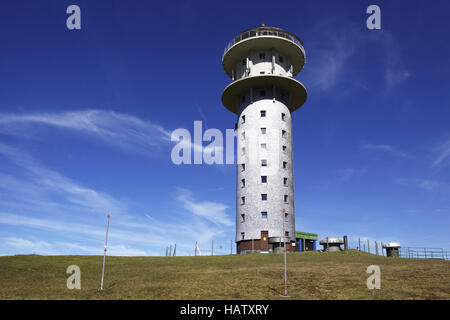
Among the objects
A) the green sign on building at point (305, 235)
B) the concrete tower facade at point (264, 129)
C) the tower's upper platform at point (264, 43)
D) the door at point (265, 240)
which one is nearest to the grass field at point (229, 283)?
the door at point (265, 240)

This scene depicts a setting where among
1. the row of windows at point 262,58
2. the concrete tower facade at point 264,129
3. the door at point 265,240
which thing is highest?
the row of windows at point 262,58

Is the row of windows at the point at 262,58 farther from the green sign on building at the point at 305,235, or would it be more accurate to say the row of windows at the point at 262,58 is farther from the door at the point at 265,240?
the green sign on building at the point at 305,235

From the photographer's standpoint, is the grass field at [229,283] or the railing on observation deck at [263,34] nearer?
the grass field at [229,283]

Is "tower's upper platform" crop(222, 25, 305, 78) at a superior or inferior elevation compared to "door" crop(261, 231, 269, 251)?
superior

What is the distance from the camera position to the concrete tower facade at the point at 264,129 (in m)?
48.5

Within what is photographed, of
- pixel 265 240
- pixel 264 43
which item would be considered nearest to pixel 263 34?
pixel 264 43

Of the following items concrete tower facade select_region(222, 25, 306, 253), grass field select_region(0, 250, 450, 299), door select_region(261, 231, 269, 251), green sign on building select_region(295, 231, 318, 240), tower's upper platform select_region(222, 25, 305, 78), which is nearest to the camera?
grass field select_region(0, 250, 450, 299)

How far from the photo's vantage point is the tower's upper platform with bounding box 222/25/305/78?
174ft

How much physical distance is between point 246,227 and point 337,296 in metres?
32.5

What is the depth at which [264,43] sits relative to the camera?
5366cm

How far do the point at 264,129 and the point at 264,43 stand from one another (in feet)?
42.2

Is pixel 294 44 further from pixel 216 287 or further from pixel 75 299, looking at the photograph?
pixel 75 299

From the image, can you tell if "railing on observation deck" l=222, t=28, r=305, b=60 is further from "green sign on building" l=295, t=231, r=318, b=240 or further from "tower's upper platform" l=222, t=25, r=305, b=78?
"green sign on building" l=295, t=231, r=318, b=240

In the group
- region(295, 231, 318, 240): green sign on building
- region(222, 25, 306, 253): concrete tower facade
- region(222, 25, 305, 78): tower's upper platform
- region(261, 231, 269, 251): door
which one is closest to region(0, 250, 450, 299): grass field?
region(261, 231, 269, 251): door
